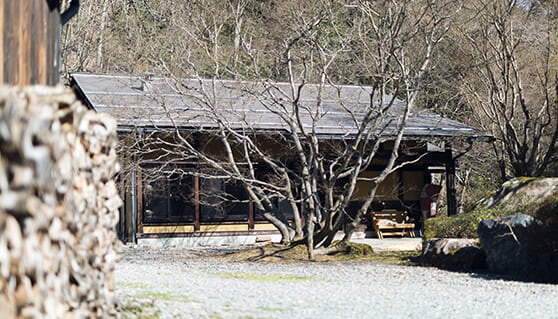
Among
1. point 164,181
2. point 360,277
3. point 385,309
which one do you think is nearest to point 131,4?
point 164,181

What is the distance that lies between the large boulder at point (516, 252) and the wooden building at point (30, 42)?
624 centimetres

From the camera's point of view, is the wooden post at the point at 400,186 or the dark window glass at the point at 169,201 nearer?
the dark window glass at the point at 169,201

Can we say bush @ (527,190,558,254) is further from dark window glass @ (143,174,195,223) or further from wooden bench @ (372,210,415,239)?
dark window glass @ (143,174,195,223)

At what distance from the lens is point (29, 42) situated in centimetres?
496

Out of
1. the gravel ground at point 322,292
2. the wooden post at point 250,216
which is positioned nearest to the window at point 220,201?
the wooden post at point 250,216

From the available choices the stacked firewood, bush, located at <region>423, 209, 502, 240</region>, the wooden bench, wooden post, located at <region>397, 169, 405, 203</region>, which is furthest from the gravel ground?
wooden post, located at <region>397, 169, 405, 203</region>

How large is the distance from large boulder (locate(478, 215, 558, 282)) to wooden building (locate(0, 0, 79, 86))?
20.5 ft

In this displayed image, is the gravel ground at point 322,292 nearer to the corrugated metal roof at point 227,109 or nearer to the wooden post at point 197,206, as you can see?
the corrugated metal roof at point 227,109

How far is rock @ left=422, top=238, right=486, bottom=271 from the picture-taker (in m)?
9.45

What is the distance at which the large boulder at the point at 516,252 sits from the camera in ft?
27.7

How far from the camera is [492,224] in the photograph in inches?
348

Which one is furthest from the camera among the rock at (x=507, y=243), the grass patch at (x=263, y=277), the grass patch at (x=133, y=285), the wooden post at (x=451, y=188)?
the wooden post at (x=451, y=188)

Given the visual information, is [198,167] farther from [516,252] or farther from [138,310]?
[138,310]

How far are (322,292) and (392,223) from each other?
9.36 meters
